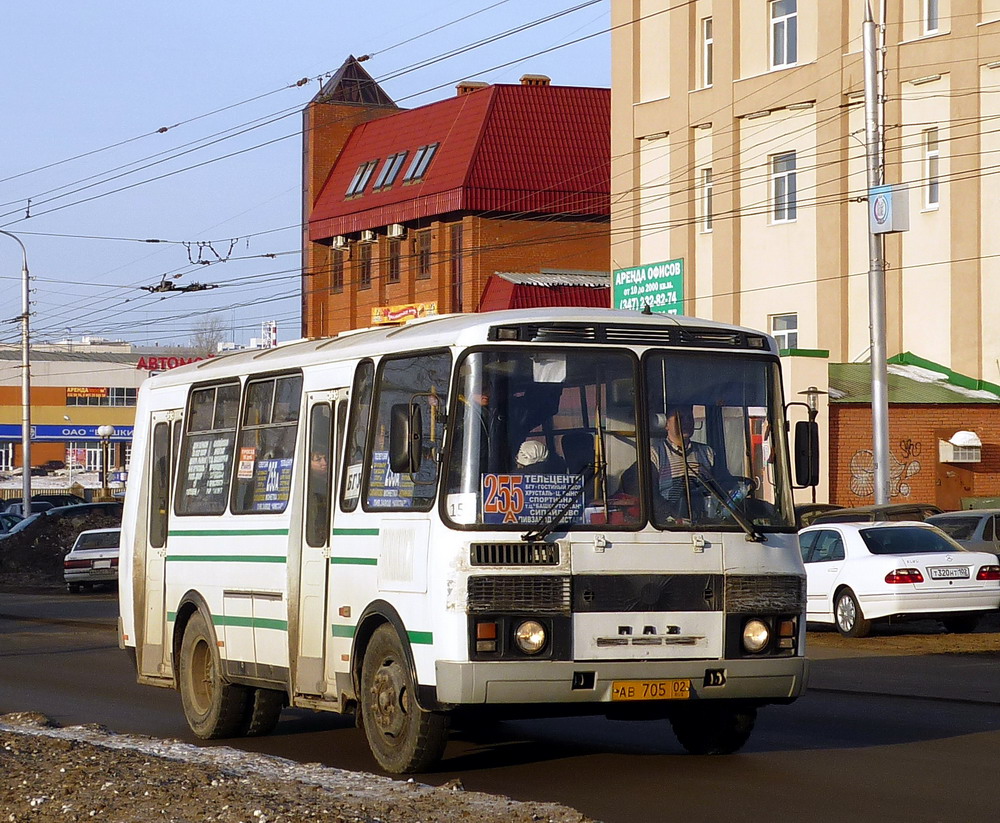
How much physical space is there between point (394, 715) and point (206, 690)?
10.1ft

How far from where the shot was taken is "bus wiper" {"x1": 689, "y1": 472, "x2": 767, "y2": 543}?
33.6 ft

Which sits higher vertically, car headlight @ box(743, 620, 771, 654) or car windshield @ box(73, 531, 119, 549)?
car headlight @ box(743, 620, 771, 654)

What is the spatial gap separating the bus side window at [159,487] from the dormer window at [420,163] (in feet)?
143

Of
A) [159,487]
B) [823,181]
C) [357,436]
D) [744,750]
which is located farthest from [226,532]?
[823,181]

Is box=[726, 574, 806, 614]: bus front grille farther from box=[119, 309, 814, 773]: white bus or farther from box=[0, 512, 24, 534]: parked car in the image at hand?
box=[0, 512, 24, 534]: parked car

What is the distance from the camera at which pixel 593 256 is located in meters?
58.7

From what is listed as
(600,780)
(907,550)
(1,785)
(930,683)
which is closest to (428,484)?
(600,780)

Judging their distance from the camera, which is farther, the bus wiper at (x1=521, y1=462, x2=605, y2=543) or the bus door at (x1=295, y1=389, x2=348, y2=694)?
the bus door at (x1=295, y1=389, x2=348, y2=694)

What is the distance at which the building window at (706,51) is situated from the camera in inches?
1767

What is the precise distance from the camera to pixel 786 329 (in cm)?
4281

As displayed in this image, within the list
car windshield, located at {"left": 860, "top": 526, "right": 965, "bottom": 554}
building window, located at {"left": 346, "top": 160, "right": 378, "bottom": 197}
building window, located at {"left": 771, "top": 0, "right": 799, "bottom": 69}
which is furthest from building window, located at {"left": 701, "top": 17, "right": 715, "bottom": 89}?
car windshield, located at {"left": 860, "top": 526, "right": 965, "bottom": 554}

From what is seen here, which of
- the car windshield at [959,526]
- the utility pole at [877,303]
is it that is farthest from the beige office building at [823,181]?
the car windshield at [959,526]

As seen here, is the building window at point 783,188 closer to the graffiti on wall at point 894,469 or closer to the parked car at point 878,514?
the graffiti on wall at point 894,469

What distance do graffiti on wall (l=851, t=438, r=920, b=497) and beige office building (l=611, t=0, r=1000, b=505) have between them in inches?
2.0
